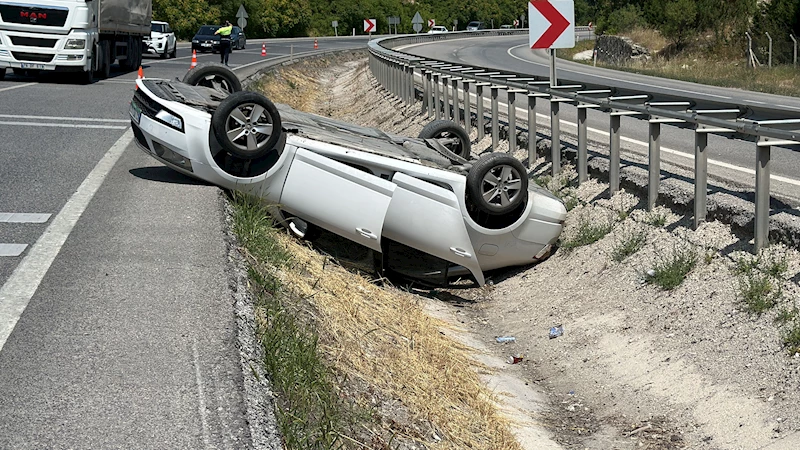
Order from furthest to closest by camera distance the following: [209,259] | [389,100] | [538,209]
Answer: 1. [389,100]
2. [538,209]
3. [209,259]

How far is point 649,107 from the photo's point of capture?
1030 centimetres

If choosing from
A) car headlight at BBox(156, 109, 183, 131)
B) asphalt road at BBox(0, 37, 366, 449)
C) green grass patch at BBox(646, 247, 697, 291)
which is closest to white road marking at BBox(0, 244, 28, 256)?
asphalt road at BBox(0, 37, 366, 449)

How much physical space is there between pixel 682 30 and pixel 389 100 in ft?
71.0

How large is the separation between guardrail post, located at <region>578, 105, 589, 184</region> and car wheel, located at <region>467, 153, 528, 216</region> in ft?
5.14

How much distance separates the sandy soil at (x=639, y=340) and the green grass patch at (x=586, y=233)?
8 cm

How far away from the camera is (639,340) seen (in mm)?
8609

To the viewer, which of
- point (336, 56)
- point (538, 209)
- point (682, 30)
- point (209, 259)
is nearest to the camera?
point (209, 259)

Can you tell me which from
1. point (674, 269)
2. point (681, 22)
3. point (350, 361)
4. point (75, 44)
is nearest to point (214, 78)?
point (674, 269)

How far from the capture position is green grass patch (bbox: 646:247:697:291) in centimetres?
884

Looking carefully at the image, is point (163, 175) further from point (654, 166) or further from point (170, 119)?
point (654, 166)

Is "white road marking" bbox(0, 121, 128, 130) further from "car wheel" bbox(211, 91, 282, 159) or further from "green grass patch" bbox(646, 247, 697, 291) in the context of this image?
"green grass patch" bbox(646, 247, 697, 291)

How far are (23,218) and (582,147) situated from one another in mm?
5865

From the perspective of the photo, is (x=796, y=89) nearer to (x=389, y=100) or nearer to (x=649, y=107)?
(x=389, y=100)

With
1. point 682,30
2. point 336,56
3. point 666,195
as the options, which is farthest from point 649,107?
point 336,56
